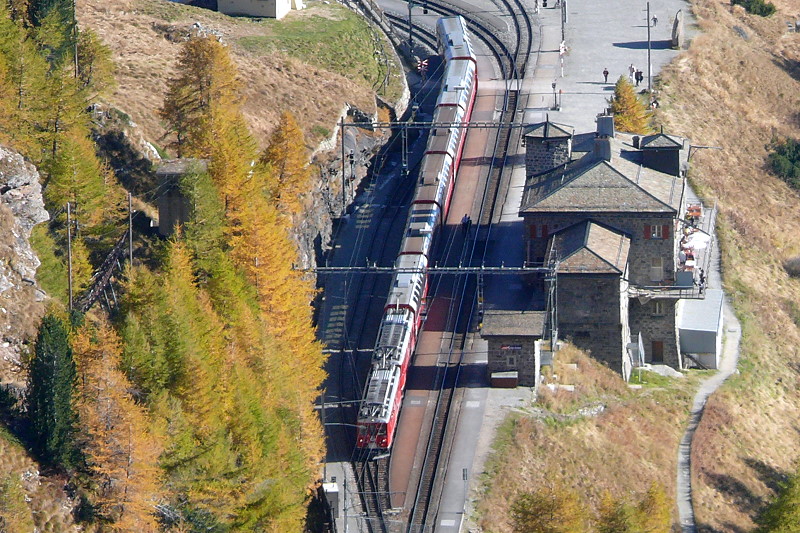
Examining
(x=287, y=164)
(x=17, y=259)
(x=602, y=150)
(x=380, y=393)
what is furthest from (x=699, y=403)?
(x=17, y=259)

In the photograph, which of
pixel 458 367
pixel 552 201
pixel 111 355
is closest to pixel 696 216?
pixel 552 201

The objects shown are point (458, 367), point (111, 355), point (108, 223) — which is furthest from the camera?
point (458, 367)

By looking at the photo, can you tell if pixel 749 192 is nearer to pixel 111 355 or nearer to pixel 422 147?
pixel 422 147

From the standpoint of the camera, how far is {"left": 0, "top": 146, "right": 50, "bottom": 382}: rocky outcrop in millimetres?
75875

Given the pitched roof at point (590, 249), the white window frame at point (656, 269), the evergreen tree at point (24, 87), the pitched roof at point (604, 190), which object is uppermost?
the evergreen tree at point (24, 87)

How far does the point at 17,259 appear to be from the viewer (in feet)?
259

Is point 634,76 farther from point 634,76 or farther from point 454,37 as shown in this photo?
point 454,37

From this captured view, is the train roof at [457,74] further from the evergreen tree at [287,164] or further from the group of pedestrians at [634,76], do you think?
the evergreen tree at [287,164]

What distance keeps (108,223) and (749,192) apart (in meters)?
58.4

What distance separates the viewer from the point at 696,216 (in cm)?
11356

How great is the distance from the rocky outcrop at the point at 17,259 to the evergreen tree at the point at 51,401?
3.66 meters

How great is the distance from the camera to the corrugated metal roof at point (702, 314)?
105000 millimetres

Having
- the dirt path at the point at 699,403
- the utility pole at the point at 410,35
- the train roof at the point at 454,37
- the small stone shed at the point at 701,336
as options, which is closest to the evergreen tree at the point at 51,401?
the dirt path at the point at 699,403

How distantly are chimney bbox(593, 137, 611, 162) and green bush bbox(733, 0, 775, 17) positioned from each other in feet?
226
